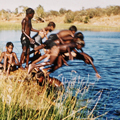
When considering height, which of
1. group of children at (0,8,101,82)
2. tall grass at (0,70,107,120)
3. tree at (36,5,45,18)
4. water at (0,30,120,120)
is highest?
tree at (36,5,45,18)

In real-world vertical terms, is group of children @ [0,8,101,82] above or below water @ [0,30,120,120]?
above

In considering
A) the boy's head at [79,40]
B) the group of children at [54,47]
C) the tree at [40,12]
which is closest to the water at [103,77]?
the group of children at [54,47]

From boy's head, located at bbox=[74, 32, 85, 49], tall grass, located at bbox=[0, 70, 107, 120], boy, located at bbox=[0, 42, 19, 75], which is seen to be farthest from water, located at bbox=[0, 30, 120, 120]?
boy, located at bbox=[0, 42, 19, 75]

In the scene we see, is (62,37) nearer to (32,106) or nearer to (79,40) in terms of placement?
(79,40)

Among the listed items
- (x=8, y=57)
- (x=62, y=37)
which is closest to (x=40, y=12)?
(x=62, y=37)

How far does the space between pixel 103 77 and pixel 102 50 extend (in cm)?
956

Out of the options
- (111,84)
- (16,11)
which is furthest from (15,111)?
(16,11)

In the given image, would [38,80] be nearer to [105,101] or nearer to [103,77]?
[105,101]

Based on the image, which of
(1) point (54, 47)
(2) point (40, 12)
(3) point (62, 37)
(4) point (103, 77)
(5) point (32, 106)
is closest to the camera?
(5) point (32, 106)

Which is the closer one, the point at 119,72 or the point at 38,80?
the point at 38,80

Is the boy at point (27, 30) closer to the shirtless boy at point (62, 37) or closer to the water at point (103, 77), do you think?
the shirtless boy at point (62, 37)

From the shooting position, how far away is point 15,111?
4484mm

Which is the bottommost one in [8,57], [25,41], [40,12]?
[8,57]

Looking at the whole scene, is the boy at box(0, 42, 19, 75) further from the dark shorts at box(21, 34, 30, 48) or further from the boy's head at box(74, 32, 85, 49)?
the boy's head at box(74, 32, 85, 49)
